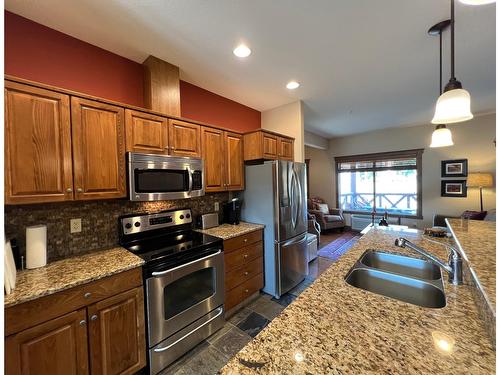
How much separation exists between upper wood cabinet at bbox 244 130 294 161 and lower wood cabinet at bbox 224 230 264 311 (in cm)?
98

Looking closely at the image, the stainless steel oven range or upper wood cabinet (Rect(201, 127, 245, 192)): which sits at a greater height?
upper wood cabinet (Rect(201, 127, 245, 192))

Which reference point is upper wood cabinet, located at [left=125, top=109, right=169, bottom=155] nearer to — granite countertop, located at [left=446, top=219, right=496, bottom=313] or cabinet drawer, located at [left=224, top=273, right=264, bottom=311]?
cabinet drawer, located at [left=224, top=273, right=264, bottom=311]

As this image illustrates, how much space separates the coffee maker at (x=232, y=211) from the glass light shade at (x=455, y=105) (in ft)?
6.91

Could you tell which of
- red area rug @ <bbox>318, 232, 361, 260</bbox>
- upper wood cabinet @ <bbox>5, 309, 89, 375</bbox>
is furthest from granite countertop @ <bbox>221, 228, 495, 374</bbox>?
red area rug @ <bbox>318, 232, 361, 260</bbox>

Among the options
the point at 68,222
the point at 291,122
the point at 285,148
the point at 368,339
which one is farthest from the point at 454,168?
the point at 68,222

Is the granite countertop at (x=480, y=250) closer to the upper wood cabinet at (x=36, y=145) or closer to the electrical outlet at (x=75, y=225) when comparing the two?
the upper wood cabinet at (x=36, y=145)

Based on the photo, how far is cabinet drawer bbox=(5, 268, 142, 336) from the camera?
3.49 feet

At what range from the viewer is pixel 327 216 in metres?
5.69

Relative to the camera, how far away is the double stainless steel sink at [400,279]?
1.13 metres

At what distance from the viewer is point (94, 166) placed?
5.25ft

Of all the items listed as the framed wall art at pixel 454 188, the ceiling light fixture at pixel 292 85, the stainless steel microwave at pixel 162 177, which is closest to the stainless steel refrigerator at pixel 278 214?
the stainless steel microwave at pixel 162 177

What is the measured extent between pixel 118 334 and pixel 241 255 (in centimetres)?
123

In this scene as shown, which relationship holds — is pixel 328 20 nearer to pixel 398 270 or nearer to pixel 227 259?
pixel 398 270

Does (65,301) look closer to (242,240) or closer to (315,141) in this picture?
(242,240)
